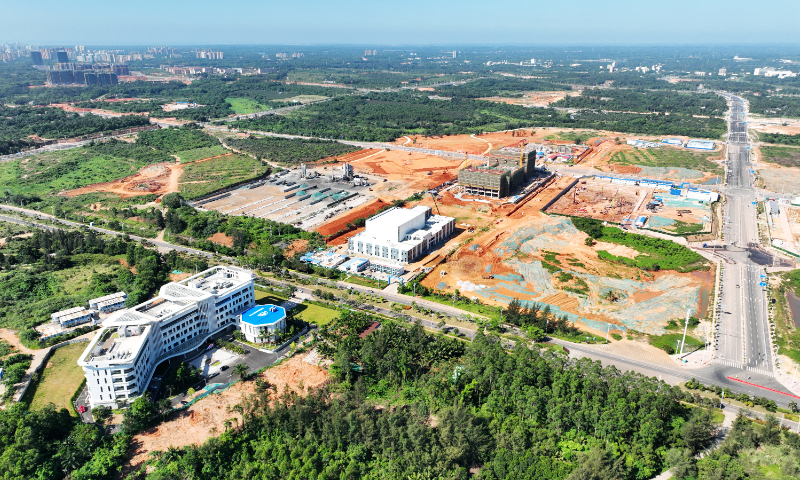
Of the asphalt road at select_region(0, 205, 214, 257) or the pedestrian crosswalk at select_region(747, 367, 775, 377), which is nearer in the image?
the pedestrian crosswalk at select_region(747, 367, 775, 377)

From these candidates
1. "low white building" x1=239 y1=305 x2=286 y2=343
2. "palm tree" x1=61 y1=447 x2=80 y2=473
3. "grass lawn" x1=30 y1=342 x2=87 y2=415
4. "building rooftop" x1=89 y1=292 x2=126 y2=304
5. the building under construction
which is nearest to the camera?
"palm tree" x1=61 y1=447 x2=80 y2=473

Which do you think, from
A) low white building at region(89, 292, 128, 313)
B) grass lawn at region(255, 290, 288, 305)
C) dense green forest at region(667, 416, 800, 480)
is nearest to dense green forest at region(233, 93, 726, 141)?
grass lawn at region(255, 290, 288, 305)

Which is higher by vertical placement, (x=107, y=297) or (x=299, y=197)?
(x=299, y=197)

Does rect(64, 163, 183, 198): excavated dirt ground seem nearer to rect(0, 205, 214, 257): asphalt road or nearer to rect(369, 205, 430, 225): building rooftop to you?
rect(0, 205, 214, 257): asphalt road

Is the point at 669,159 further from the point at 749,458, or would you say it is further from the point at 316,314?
the point at 316,314

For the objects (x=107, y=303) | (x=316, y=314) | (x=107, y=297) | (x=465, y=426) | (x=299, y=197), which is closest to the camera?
(x=465, y=426)

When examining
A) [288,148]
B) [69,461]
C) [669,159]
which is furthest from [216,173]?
[669,159]
